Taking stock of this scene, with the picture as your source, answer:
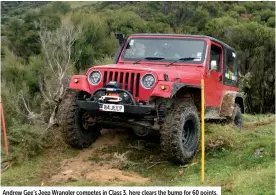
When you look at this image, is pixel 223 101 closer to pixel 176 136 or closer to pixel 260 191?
pixel 176 136

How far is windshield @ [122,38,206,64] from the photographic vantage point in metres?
7.83

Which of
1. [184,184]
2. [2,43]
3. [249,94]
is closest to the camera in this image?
[184,184]

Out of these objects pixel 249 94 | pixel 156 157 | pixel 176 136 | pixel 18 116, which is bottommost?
pixel 249 94

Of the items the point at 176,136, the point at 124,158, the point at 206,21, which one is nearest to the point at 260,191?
the point at 176,136

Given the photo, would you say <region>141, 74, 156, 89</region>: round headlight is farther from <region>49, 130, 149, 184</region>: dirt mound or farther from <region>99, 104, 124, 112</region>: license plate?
<region>49, 130, 149, 184</region>: dirt mound

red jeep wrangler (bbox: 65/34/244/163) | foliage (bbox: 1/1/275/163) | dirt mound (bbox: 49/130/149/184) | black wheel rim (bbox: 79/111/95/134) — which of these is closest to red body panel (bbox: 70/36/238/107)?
red jeep wrangler (bbox: 65/34/244/163)

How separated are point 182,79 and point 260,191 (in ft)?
8.25

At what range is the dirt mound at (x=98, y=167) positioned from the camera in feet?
20.6

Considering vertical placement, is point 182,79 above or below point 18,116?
above

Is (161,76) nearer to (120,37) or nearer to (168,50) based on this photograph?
(168,50)

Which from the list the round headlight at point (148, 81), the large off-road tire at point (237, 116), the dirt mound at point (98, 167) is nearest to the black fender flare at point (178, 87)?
the round headlight at point (148, 81)

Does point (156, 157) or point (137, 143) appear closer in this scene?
point (156, 157)

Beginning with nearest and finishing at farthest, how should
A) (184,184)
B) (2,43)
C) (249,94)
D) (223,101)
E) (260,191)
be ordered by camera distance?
(260,191), (184,184), (223,101), (249,94), (2,43)

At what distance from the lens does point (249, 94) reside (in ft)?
114
